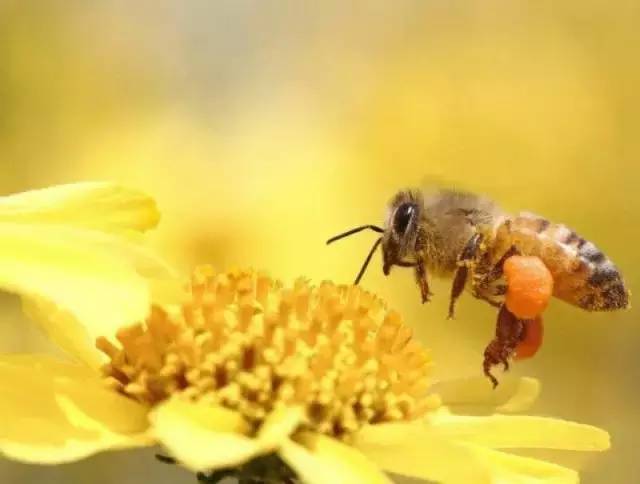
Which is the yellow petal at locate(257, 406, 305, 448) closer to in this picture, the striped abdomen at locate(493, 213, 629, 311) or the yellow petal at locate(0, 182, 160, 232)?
the yellow petal at locate(0, 182, 160, 232)

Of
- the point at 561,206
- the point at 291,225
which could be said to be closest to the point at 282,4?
the point at 291,225

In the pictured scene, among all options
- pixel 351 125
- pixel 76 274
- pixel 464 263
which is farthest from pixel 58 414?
pixel 351 125

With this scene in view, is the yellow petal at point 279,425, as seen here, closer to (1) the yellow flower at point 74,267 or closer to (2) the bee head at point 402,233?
(1) the yellow flower at point 74,267

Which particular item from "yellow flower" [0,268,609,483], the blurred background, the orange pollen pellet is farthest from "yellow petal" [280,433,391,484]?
the blurred background

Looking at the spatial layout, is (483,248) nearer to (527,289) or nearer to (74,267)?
(527,289)

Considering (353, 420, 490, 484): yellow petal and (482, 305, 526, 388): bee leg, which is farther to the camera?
(482, 305, 526, 388): bee leg

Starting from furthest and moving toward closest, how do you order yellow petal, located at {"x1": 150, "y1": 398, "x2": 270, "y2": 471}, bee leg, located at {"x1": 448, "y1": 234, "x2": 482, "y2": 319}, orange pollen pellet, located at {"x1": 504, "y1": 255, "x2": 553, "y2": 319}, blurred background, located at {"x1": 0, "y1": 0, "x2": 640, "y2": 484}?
blurred background, located at {"x1": 0, "y1": 0, "x2": 640, "y2": 484}
bee leg, located at {"x1": 448, "y1": 234, "x2": 482, "y2": 319}
orange pollen pellet, located at {"x1": 504, "y1": 255, "x2": 553, "y2": 319}
yellow petal, located at {"x1": 150, "y1": 398, "x2": 270, "y2": 471}

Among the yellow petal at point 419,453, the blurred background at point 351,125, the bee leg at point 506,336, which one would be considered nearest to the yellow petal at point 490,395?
the bee leg at point 506,336

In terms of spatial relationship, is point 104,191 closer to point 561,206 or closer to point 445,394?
point 445,394
